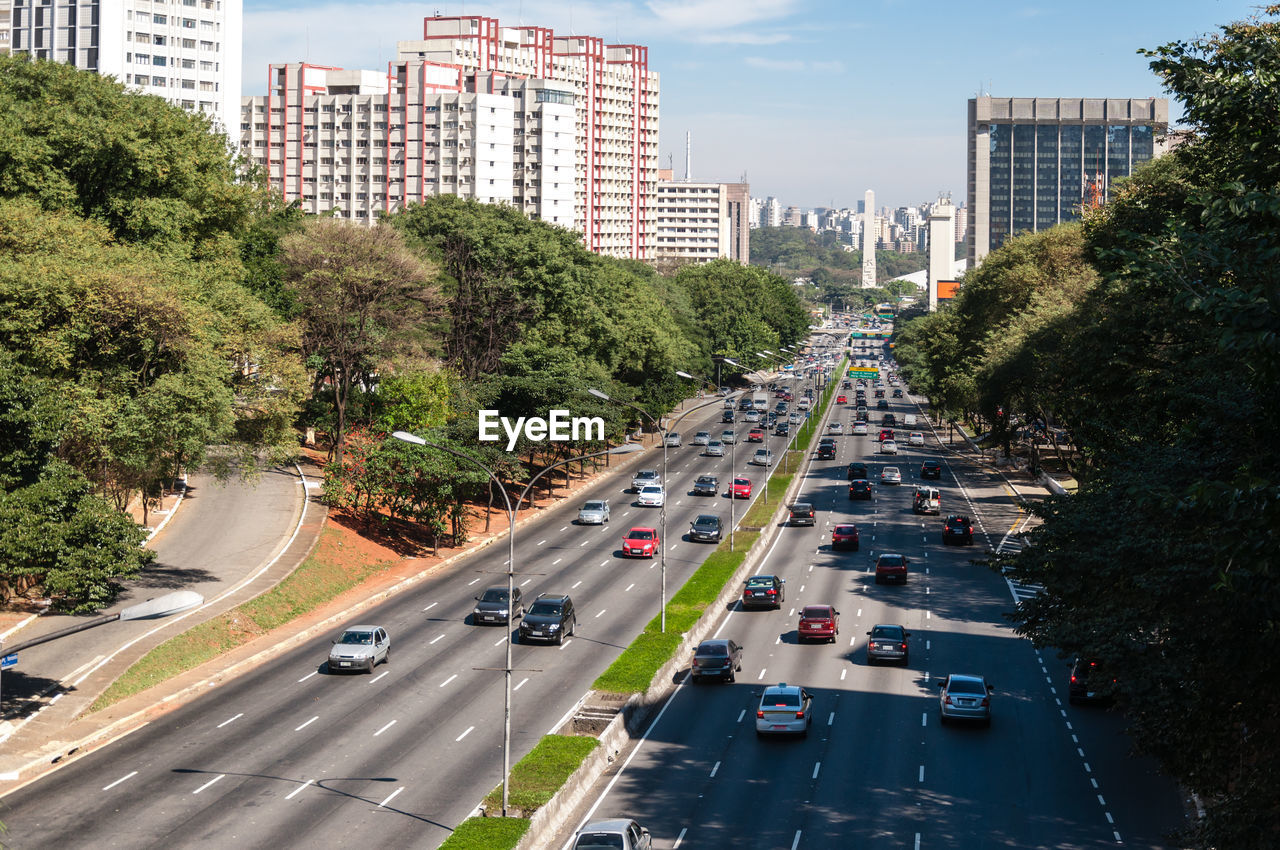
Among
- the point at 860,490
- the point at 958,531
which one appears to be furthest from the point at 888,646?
the point at 860,490

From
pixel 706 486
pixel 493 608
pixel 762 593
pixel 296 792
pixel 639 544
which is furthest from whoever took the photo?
pixel 706 486

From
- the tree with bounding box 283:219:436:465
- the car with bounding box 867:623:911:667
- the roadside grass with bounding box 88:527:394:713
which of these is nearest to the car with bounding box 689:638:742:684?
the car with bounding box 867:623:911:667

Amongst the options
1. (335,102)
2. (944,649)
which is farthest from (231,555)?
(335,102)

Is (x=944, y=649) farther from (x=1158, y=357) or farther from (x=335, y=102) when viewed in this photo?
(x=335, y=102)

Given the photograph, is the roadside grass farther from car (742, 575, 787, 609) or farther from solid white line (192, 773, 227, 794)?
car (742, 575, 787, 609)

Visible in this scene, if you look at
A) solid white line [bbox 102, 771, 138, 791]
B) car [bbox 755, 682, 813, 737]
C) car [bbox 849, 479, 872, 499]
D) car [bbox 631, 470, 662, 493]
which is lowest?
solid white line [bbox 102, 771, 138, 791]

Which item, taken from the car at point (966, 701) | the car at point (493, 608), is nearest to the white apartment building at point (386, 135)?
the car at point (493, 608)

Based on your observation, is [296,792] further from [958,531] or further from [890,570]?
[958,531]
